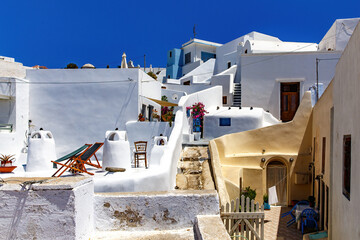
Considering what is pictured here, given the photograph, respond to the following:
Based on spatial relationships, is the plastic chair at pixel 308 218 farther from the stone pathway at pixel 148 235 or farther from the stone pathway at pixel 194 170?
the stone pathway at pixel 148 235

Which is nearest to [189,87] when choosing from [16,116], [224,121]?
[224,121]

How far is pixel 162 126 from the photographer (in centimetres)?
1425

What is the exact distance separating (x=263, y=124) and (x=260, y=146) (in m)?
1.75

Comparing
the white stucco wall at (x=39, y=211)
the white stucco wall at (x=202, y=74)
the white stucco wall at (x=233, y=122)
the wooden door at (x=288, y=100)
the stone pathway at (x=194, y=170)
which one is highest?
the white stucco wall at (x=202, y=74)

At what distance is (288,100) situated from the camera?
19.9 metres

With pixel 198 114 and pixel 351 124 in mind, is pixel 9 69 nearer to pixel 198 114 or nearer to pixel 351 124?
pixel 198 114

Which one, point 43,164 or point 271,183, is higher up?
point 43,164

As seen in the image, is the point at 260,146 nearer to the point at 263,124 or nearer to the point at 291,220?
the point at 263,124

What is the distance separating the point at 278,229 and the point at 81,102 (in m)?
10.4

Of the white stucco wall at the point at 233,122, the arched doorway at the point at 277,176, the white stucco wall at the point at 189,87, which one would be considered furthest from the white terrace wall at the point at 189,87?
the arched doorway at the point at 277,176

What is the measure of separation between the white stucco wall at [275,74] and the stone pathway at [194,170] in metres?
7.63

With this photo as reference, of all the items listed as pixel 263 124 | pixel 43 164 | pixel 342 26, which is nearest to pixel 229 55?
pixel 342 26

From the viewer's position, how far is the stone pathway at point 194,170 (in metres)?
9.95

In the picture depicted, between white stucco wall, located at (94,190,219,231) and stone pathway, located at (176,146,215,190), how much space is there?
549cm
